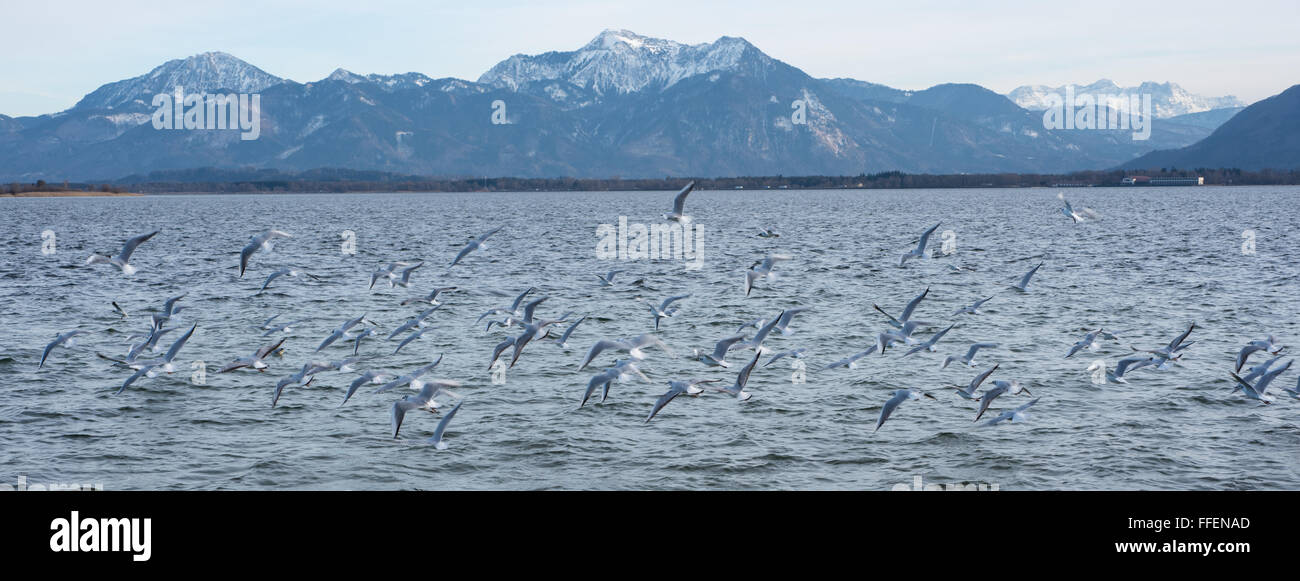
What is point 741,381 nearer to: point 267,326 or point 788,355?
point 788,355

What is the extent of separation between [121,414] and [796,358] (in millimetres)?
17026

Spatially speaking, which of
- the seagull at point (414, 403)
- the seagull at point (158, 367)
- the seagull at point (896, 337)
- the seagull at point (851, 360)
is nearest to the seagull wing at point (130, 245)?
the seagull at point (158, 367)

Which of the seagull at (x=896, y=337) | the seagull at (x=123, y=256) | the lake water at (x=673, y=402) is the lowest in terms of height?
the lake water at (x=673, y=402)

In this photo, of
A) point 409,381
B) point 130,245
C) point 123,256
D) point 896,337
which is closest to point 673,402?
point 896,337

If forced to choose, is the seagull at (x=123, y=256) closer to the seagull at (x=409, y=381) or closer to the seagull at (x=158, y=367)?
the seagull at (x=158, y=367)

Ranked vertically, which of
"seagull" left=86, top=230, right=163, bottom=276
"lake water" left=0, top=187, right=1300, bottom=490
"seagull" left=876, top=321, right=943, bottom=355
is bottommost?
"lake water" left=0, top=187, right=1300, bottom=490

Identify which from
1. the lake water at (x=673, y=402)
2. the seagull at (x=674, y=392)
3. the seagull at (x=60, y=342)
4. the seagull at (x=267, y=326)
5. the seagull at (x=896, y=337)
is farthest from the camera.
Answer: the seagull at (x=267, y=326)

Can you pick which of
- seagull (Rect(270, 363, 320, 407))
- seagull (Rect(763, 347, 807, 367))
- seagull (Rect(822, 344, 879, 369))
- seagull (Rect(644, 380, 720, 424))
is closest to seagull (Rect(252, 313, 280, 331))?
seagull (Rect(270, 363, 320, 407))

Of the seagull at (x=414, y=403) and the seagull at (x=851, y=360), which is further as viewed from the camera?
the seagull at (x=851, y=360)

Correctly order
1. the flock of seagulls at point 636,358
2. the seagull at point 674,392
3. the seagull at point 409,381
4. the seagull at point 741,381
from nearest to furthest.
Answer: the seagull at point 674,392, the seagull at point 741,381, the flock of seagulls at point 636,358, the seagull at point 409,381

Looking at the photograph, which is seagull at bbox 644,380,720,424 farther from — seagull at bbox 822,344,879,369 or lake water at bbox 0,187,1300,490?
seagull at bbox 822,344,879,369

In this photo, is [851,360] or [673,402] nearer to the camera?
[673,402]

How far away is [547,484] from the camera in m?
18.5
